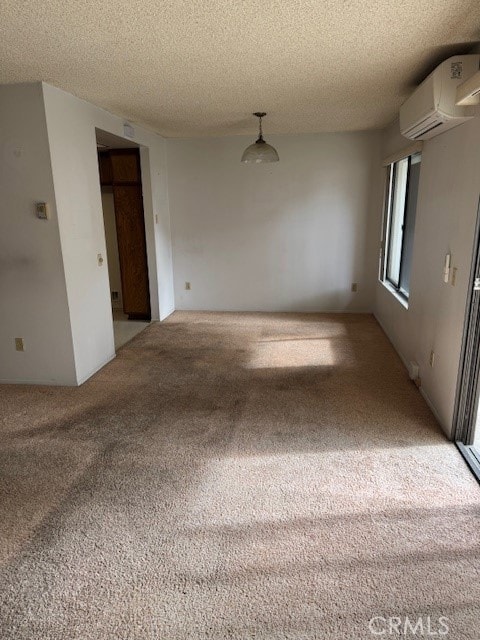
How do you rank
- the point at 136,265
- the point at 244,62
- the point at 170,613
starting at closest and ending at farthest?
the point at 170,613 < the point at 244,62 < the point at 136,265

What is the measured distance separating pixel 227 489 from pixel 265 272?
13.2 feet

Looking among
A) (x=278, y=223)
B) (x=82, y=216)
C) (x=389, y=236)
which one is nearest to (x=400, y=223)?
(x=389, y=236)

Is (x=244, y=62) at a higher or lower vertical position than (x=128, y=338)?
higher

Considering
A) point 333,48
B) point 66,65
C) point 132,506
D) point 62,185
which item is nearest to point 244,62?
point 333,48

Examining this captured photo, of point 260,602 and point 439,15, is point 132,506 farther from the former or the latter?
point 439,15

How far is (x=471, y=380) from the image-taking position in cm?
247

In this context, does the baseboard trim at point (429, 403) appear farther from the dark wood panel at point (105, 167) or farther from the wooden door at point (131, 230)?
the dark wood panel at point (105, 167)

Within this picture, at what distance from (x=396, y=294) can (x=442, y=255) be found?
66.6 inches

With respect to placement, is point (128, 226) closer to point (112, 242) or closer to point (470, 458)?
point (112, 242)

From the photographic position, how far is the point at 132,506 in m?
2.08

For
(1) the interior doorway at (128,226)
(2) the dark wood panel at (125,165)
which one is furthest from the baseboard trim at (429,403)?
(2) the dark wood panel at (125,165)

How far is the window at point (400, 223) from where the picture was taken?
13.7 feet

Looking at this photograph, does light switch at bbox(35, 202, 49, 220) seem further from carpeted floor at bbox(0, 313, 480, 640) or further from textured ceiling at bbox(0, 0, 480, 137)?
carpeted floor at bbox(0, 313, 480, 640)

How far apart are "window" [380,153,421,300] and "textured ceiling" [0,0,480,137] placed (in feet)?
3.08
